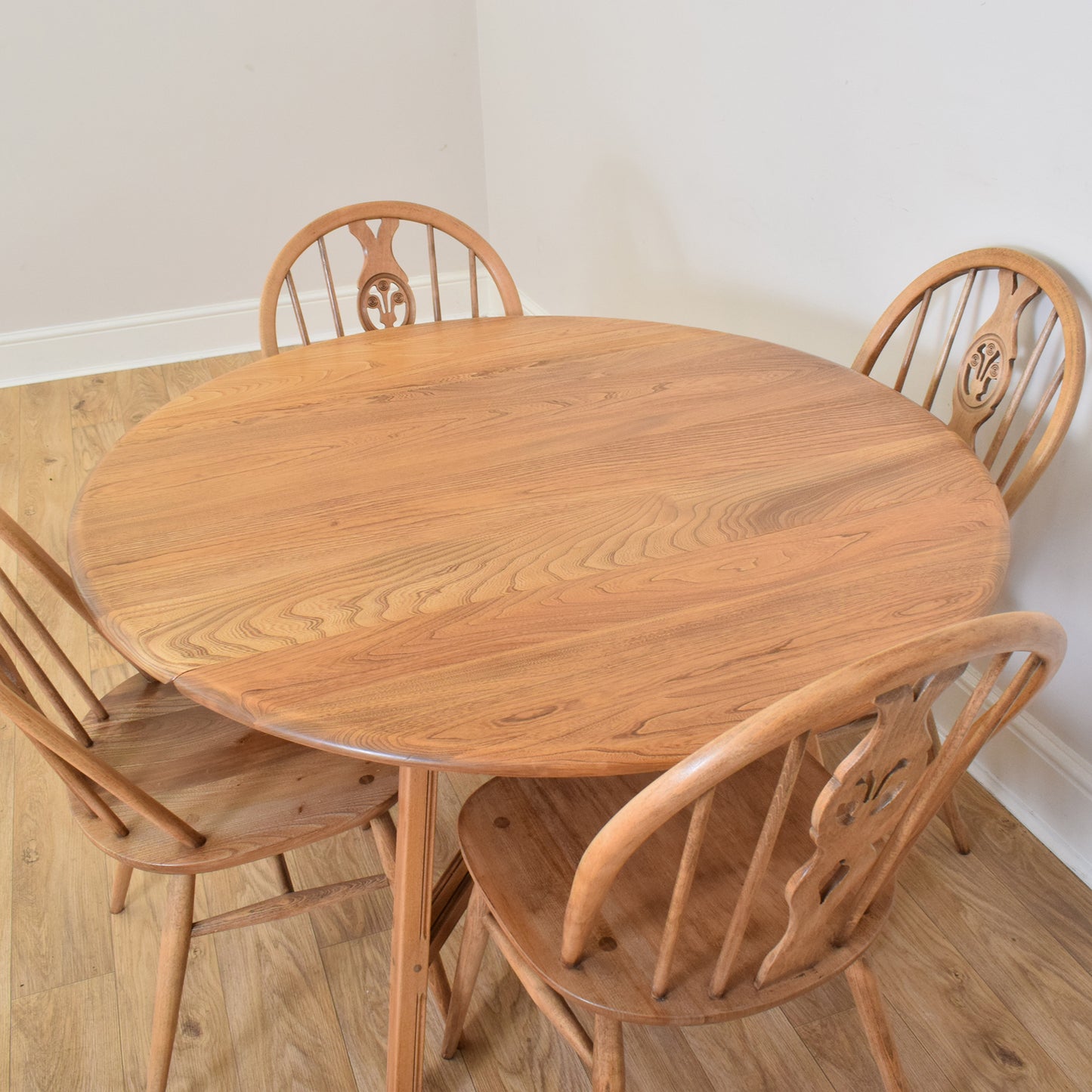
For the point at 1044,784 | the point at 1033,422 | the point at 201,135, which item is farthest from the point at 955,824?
the point at 201,135

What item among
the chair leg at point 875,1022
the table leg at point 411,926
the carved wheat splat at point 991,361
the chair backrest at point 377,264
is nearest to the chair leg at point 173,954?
the table leg at point 411,926

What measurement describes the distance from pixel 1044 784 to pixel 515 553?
3.63 ft

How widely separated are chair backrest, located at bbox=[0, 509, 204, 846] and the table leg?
239mm

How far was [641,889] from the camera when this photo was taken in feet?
3.53

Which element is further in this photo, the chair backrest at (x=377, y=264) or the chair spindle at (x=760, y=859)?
the chair backrest at (x=377, y=264)

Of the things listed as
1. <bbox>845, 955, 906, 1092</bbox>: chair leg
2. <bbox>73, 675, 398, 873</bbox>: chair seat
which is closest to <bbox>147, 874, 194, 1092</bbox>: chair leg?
<bbox>73, 675, 398, 873</bbox>: chair seat

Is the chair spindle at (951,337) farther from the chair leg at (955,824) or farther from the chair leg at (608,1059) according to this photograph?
the chair leg at (608,1059)

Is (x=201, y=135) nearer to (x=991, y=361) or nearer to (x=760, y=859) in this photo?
(x=991, y=361)

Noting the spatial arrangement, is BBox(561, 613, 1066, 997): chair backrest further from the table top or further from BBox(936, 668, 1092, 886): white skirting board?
BBox(936, 668, 1092, 886): white skirting board

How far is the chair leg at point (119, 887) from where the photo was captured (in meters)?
1.54

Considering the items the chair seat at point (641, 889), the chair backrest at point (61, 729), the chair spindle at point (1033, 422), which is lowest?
the chair seat at point (641, 889)

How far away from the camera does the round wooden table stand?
92 cm

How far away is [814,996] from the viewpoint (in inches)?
56.9

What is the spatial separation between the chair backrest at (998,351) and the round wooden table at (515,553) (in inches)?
6.1
